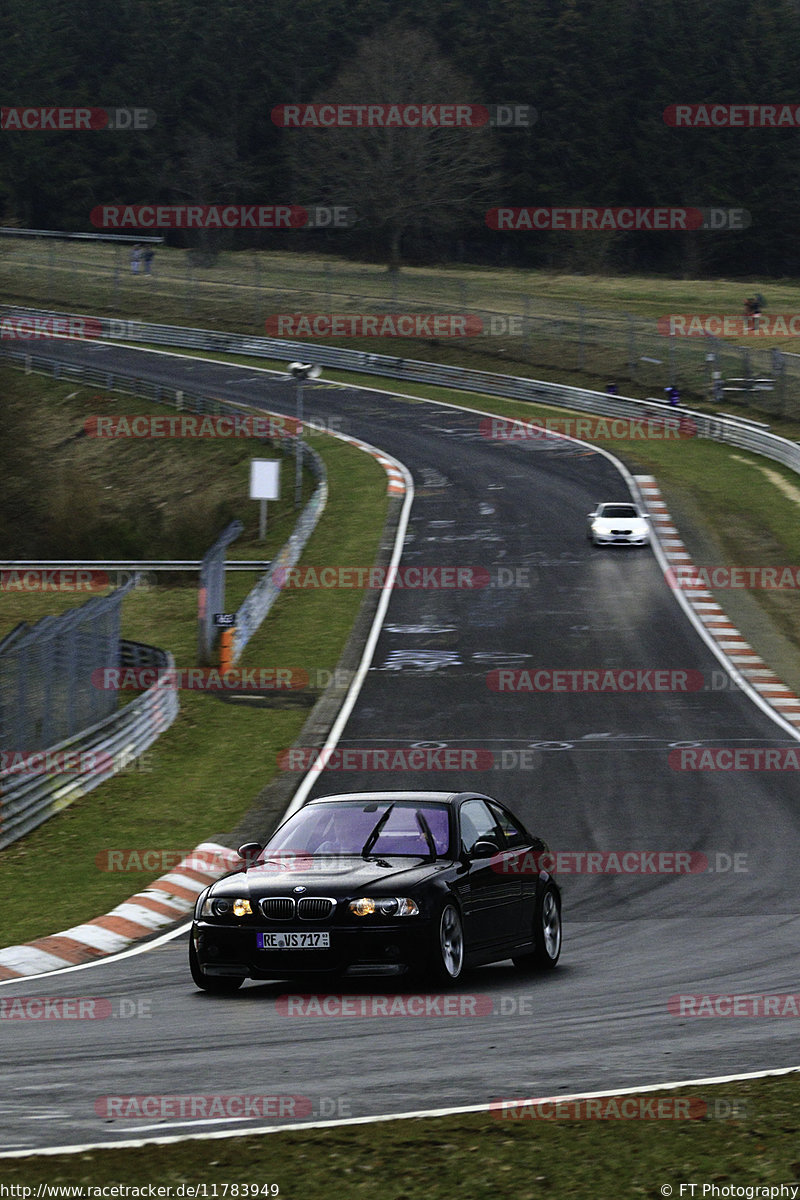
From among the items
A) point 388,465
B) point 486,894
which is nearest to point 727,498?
point 388,465

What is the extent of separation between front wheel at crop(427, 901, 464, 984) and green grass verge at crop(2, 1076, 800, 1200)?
10.2 feet

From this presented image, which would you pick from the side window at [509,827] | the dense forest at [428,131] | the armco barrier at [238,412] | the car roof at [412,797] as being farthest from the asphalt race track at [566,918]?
the dense forest at [428,131]

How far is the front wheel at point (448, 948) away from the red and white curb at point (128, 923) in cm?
320

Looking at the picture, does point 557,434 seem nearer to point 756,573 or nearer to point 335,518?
point 335,518

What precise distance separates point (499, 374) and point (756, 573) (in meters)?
29.9

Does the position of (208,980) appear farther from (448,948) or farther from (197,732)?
(197,732)

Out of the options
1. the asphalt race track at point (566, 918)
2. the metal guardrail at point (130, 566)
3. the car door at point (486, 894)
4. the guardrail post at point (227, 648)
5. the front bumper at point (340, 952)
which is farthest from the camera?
the metal guardrail at point (130, 566)

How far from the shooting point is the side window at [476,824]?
10.9m

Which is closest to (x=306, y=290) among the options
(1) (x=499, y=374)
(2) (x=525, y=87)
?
(1) (x=499, y=374)

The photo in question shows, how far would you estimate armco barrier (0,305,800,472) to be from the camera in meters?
52.2

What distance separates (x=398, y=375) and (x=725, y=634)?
38174 millimetres

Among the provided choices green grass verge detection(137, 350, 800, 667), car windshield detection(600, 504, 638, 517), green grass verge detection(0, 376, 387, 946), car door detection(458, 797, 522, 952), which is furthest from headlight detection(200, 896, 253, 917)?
car windshield detection(600, 504, 638, 517)

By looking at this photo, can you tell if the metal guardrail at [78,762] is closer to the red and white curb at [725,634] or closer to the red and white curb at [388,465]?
the red and white curb at [725,634]

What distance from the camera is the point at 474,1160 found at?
594 cm
